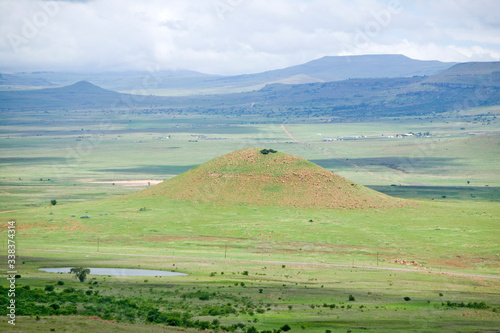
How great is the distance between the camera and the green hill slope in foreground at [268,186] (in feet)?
397

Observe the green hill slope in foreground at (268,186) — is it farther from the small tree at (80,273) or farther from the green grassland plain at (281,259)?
the small tree at (80,273)

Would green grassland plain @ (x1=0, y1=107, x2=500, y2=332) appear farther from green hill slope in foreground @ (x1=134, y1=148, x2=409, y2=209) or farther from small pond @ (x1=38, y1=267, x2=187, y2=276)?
green hill slope in foreground @ (x1=134, y1=148, x2=409, y2=209)

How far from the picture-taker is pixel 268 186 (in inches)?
Answer: 4934

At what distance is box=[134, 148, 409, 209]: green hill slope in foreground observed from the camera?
397ft

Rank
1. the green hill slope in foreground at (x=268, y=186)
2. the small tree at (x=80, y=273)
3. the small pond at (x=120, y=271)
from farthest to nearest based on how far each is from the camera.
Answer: the green hill slope in foreground at (x=268, y=186) → the small pond at (x=120, y=271) → the small tree at (x=80, y=273)

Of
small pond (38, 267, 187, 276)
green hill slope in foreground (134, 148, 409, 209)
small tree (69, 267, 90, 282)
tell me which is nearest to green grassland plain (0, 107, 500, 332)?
small tree (69, 267, 90, 282)

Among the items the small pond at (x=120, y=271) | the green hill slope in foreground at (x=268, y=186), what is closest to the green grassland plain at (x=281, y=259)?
the small pond at (x=120, y=271)

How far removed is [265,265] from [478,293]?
25391 millimetres

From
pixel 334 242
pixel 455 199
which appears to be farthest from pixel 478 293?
pixel 455 199

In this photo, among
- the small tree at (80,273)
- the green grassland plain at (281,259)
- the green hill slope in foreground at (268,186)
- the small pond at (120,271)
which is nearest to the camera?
the green grassland plain at (281,259)

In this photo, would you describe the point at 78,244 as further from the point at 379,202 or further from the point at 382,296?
the point at 379,202

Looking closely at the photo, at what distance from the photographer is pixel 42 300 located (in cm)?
5603

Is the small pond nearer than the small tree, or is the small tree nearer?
the small tree

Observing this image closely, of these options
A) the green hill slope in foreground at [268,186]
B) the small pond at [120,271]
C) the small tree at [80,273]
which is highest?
the green hill slope in foreground at [268,186]
